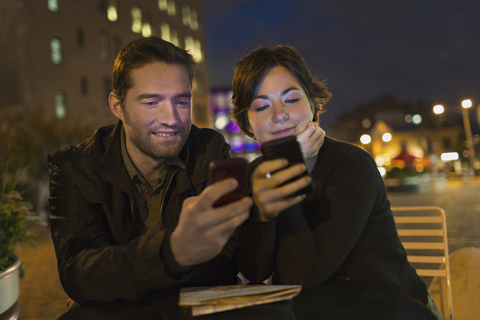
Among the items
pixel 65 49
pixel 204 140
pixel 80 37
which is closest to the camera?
pixel 204 140

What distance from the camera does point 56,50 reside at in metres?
20.7

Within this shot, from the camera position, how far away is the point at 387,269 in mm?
1768

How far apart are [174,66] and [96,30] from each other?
79.1 feet

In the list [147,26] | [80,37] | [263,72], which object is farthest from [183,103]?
[147,26]

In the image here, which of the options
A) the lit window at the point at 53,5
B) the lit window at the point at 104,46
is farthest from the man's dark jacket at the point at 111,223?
the lit window at the point at 104,46

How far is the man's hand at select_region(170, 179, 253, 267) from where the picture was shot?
107 centimetres

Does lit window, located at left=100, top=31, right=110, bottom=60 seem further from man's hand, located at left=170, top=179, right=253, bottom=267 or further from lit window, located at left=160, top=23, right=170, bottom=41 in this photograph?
man's hand, located at left=170, top=179, right=253, bottom=267

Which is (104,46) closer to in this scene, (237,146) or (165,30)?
(165,30)

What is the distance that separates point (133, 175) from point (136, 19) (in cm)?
2771

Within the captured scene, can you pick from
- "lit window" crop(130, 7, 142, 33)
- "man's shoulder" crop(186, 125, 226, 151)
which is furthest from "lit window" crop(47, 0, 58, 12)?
"man's shoulder" crop(186, 125, 226, 151)

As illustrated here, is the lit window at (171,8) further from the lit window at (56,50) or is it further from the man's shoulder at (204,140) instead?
the man's shoulder at (204,140)

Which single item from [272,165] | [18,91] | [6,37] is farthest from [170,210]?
[6,37]

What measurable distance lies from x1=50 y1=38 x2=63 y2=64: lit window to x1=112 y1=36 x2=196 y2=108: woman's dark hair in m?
21.2

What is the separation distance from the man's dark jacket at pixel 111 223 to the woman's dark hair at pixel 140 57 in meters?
0.30
